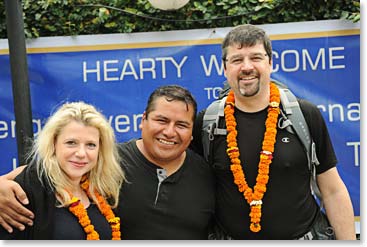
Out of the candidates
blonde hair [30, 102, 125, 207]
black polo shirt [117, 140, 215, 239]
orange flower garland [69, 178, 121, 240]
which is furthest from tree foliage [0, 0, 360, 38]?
orange flower garland [69, 178, 121, 240]

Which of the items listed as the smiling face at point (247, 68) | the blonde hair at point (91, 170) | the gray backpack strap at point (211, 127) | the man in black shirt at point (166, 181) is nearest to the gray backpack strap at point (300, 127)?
the smiling face at point (247, 68)

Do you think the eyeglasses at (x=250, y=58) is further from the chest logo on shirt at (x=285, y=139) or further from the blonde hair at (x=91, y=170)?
the blonde hair at (x=91, y=170)

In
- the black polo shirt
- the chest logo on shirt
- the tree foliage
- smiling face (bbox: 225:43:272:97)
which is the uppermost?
the tree foliage

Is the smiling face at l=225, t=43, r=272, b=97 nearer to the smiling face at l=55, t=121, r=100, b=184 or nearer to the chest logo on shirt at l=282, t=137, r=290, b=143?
the chest logo on shirt at l=282, t=137, r=290, b=143

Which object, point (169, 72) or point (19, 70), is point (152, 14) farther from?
point (19, 70)

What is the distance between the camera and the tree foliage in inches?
148

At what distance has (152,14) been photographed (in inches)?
151

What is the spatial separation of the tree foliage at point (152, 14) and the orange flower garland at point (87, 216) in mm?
1887

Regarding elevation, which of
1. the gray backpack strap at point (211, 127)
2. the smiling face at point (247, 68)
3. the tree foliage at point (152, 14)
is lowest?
the gray backpack strap at point (211, 127)

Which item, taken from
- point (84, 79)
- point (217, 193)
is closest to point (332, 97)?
point (217, 193)

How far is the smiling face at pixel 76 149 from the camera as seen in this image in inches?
83.3

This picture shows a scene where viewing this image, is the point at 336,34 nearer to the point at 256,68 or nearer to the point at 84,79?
the point at 256,68

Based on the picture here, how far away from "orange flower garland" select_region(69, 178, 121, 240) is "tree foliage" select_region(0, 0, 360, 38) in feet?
6.19

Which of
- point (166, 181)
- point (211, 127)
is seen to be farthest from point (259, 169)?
point (166, 181)
